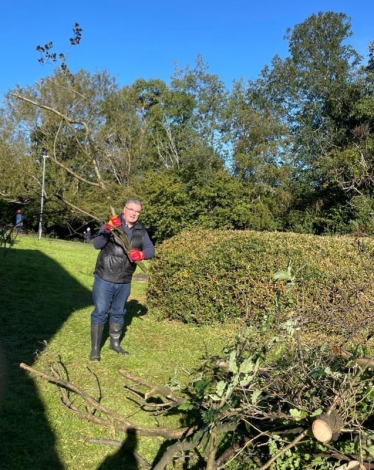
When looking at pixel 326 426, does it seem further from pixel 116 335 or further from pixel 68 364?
pixel 116 335

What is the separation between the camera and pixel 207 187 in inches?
998

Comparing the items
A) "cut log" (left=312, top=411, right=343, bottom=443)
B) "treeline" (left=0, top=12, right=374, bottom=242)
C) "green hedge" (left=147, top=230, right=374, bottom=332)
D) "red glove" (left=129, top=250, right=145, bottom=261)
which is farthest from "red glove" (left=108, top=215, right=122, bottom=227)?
"treeline" (left=0, top=12, right=374, bottom=242)

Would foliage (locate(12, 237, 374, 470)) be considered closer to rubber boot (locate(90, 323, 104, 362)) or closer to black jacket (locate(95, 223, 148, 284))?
rubber boot (locate(90, 323, 104, 362))

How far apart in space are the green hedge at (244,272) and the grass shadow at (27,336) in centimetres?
175

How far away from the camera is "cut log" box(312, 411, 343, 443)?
7.62 feet

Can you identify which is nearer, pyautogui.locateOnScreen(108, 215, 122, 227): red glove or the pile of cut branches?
the pile of cut branches

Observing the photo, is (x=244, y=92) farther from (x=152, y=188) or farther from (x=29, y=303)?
(x=29, y=303)

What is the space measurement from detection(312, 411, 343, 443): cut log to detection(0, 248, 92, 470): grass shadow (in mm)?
1726

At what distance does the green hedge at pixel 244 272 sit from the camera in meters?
6.16

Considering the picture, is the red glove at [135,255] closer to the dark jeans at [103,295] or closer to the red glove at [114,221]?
the red glove at [114,221]

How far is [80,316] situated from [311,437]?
5.06 meters

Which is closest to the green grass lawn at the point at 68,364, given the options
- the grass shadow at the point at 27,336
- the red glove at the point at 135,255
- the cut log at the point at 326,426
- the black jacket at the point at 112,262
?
the grass shadow at the point at 27,336

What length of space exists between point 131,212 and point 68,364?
1795mm

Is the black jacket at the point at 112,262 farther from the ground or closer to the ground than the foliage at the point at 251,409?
farther from the ground
